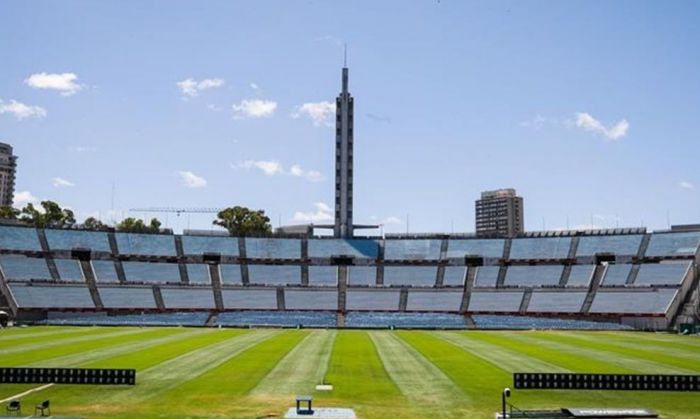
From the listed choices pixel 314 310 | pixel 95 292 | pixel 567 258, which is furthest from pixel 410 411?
pixel 567 258

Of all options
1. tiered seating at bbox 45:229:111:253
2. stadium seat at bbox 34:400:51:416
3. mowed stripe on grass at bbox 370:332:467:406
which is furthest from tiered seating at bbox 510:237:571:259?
stadium seat at bbox 34:400:51:416

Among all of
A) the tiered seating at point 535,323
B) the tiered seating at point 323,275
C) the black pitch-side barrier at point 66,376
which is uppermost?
the tiered seating at point 323,275

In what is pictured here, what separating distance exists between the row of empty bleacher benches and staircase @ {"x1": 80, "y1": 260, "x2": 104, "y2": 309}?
24 cm

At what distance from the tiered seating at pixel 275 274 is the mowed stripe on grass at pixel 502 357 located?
45.6m

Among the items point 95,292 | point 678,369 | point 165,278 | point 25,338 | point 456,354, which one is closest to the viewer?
point 678,369

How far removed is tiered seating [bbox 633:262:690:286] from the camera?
286ft

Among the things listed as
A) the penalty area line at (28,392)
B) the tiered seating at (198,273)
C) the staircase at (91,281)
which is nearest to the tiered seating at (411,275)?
the tiered seating at (198,273)

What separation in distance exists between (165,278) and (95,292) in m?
11.3

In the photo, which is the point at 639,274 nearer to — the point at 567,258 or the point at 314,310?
the point at 567,258

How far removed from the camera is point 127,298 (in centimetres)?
8938

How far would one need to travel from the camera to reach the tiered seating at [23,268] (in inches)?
3401

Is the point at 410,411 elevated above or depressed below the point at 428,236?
below

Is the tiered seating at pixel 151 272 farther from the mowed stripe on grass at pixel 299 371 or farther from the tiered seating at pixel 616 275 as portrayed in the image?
the tiered seating at pixel 616 275

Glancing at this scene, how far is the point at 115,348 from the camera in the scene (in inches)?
1811
